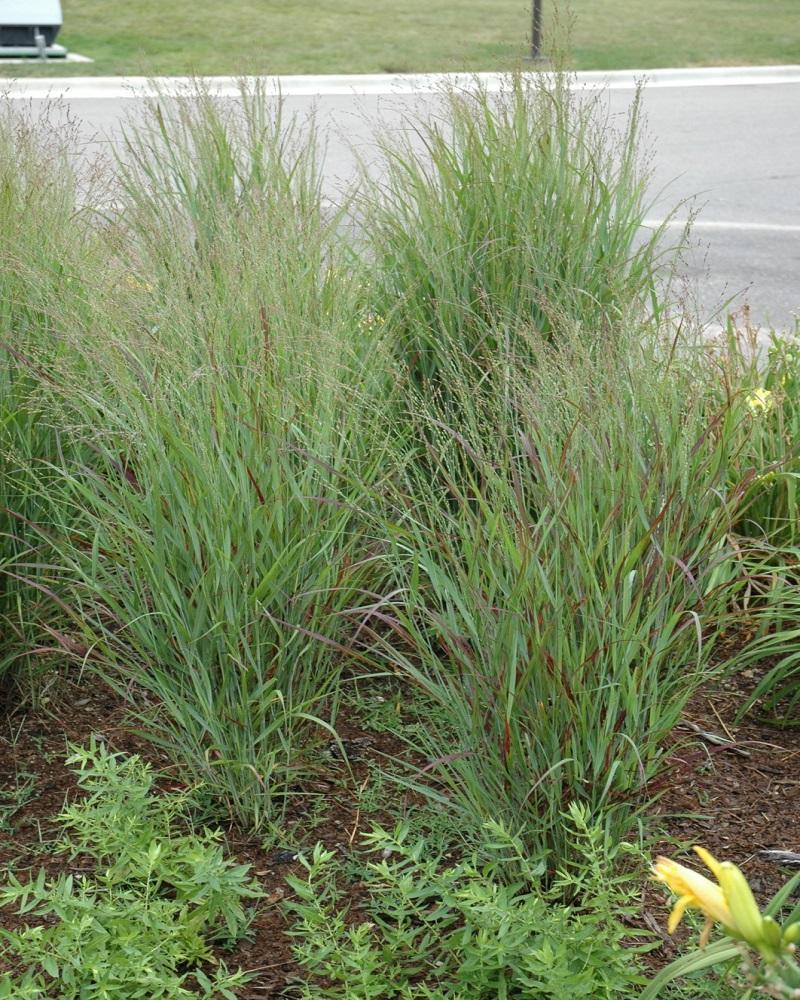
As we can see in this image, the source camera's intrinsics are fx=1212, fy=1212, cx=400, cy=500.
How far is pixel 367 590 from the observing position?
276 centimetres

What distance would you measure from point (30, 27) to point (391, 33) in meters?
4.74

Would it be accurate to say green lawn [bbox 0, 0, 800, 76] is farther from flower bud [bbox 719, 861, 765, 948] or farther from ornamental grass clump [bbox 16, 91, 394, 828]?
flower bud [bbox 719, 861, 765, 948]

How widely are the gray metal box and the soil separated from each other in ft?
43.4

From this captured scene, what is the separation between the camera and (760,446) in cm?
331

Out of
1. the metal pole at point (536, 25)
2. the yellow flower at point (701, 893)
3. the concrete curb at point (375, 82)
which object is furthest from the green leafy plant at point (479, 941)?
the concrete curb at point (375, 82)

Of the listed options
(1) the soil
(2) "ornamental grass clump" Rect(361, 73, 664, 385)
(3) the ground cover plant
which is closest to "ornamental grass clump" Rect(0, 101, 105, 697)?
(3) the ground cover plant

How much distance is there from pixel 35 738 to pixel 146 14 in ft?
53.9

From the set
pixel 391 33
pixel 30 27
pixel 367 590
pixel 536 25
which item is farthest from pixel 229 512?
pixel 391 33

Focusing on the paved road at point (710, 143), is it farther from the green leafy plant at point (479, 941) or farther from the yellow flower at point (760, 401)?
the green leafy plant at point (479, 941)

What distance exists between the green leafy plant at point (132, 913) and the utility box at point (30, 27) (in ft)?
44.6

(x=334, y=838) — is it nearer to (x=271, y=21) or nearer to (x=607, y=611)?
(x=607, y=611)

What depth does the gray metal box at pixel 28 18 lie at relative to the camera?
560 inches

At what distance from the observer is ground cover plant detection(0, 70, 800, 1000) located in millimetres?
2203

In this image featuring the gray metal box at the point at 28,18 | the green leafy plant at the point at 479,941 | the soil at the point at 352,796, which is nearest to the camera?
the green leafy plant at the point at 479,941
